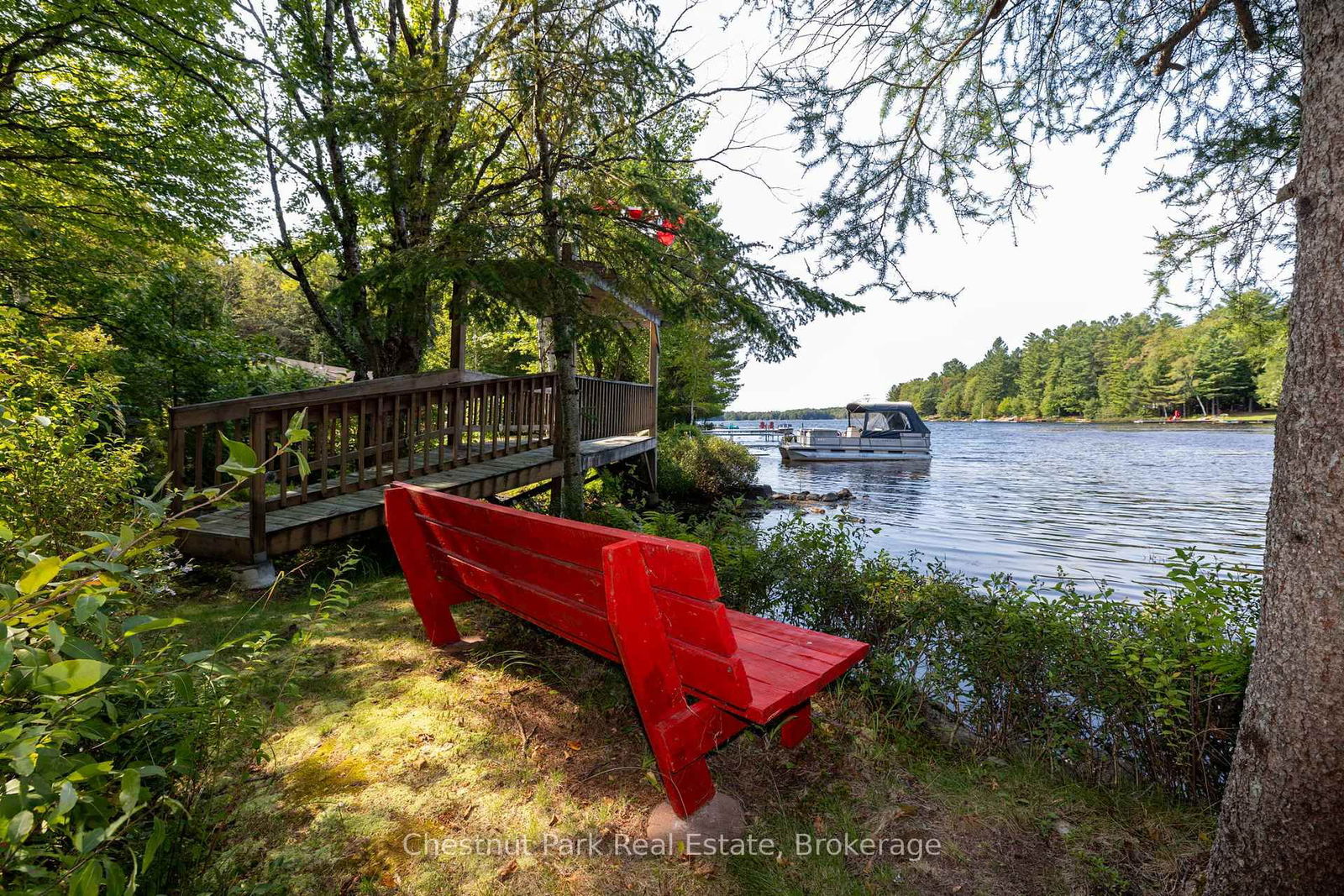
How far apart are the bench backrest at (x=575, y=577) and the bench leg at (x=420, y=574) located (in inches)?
Result: 3.6

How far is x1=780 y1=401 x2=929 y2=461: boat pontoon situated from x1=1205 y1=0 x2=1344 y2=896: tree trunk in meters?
26.9

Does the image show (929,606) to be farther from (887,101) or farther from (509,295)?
(509,295)

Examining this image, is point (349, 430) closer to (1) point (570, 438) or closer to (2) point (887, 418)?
(1) point (570, 438)

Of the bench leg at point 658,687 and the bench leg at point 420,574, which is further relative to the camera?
the bench leg at point 420,574

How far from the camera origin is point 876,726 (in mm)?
2846

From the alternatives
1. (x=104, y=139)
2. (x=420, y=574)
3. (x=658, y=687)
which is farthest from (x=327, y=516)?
(x=104, y=139)

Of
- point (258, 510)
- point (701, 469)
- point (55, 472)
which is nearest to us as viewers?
point (55, 472)

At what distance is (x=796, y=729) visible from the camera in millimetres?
2637

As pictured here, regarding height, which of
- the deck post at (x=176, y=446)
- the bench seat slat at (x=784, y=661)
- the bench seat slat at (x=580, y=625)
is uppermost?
the deck post at (x=176, y=446)

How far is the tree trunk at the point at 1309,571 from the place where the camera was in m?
1.62

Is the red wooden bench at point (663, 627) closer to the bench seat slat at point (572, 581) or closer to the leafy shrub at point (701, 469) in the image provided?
the bench seat slat at point (572, 581)

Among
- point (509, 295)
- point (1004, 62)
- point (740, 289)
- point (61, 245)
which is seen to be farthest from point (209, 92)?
point (1004, 62)

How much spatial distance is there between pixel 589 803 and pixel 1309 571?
2.53m

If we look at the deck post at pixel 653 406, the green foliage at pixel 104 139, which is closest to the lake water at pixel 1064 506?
the deck post at pixel 653 406
